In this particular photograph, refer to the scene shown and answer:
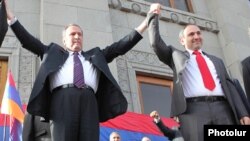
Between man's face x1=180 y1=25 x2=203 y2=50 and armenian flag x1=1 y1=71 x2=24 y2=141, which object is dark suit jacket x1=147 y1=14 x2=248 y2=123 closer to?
man's face x1=180 y1=25 x2=203 y2=50

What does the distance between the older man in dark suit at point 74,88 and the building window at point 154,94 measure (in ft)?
13.5

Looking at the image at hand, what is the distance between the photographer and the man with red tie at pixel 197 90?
3.29m

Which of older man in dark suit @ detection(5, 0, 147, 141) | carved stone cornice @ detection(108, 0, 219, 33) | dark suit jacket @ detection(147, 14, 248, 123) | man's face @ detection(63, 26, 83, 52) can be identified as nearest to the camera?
older man in dark suit @ detection(5, 0, 147, 141)

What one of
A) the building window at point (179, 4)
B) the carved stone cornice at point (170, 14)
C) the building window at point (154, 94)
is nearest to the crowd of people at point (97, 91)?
the building window at point (154, 94)

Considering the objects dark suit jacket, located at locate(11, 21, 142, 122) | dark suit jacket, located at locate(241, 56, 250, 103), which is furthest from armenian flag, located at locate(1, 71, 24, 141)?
dark suit jacket, located at locate(241, 56, 250, 103)

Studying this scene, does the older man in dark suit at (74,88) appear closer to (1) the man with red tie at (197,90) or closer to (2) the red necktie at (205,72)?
(1) the man with red tie at (197,90)

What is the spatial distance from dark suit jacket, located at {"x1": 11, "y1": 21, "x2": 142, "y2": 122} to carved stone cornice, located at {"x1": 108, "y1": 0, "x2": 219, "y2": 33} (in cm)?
492

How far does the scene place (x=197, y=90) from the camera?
343cm

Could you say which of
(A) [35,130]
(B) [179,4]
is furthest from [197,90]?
(B) [179,4]

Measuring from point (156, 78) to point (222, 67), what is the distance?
14.6 feet

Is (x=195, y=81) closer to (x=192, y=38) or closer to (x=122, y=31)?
(x=192, y=38)

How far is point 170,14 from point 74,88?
620cm

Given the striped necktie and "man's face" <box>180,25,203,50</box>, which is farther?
"man's face" <box>180,25,203,50</box>

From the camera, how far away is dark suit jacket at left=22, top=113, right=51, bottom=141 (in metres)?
3.39
